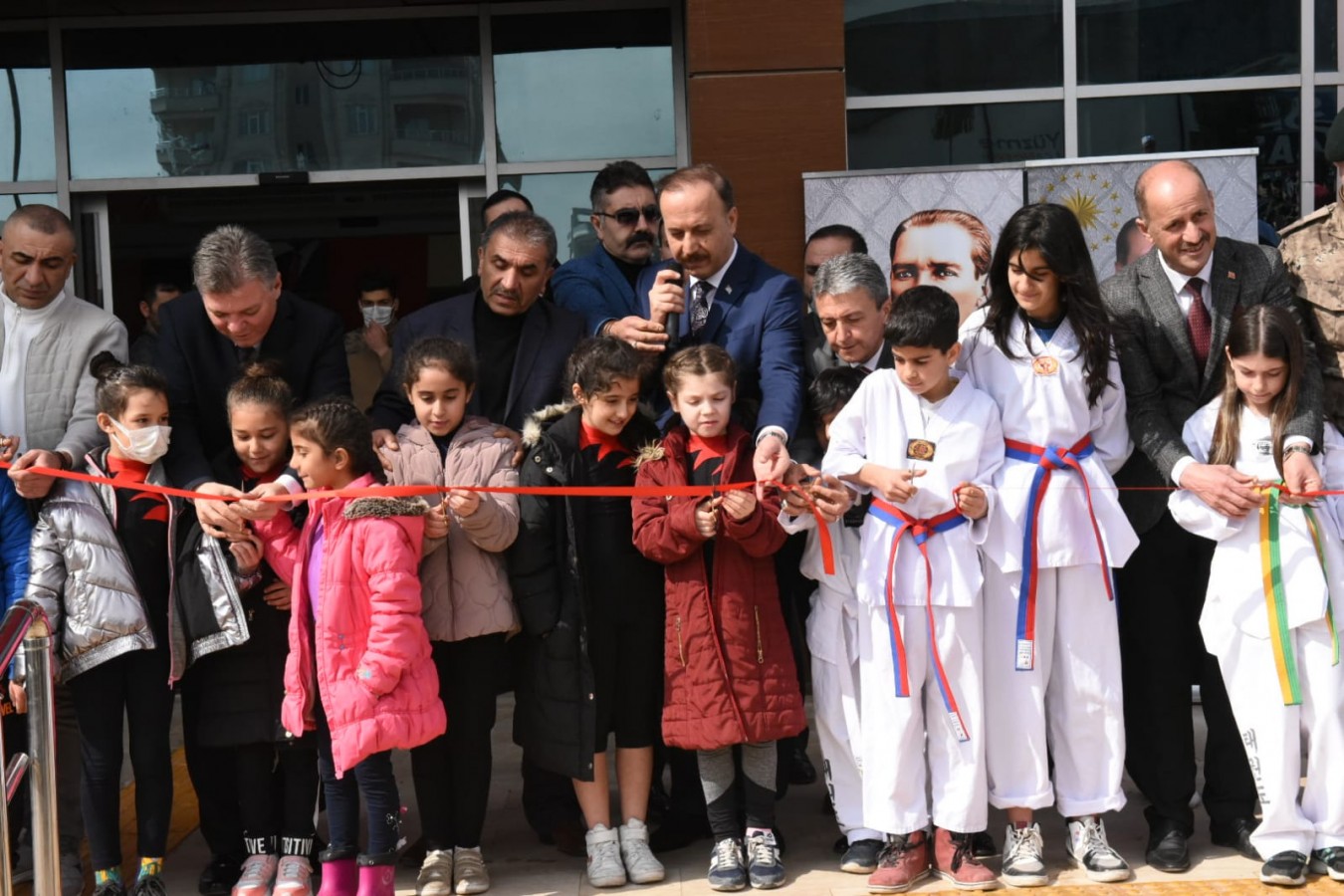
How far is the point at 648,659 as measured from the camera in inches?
191

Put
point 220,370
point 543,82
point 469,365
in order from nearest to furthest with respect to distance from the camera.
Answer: point 469,365
point 220,370
point 543,82

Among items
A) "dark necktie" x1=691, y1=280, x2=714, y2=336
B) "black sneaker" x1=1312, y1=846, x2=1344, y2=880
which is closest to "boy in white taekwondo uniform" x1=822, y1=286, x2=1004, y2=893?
"dark necktie" x1=691, y1=280, x2=714, y2=336

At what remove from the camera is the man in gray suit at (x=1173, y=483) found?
4789 mm

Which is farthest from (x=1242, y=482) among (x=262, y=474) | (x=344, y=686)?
(x=262, y=474)

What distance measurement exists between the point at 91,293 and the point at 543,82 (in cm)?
286

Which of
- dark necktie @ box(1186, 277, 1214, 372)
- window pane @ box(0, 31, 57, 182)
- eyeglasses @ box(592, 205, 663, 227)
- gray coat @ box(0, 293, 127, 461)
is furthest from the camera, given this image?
window pane @ box(0, 31, 57, 182)

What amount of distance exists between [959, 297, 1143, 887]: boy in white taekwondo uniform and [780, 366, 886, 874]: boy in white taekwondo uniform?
416 millimetres

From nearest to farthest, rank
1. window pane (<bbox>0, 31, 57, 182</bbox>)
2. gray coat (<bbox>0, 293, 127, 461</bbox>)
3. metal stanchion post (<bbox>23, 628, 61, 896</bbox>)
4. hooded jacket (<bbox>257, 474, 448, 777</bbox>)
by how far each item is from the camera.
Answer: metal stanchion post (<bbox>23, 628, 61, 896</bbox>), hooded jacket (<bbox>257, 474, 448, 777</bbox>), gray coat (<bbox>0, 293, 127, 461</bbox>), window pane (<bbox>0, 31, 57, 182</bbox>)

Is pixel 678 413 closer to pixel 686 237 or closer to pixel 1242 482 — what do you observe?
pixel 686 237

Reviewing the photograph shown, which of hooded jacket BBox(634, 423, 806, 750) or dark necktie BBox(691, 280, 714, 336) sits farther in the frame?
dark necktie BBox(691, 280, 714, 336)

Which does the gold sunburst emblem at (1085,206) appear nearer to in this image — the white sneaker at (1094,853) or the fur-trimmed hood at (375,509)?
the white sneaker at (1094,853)

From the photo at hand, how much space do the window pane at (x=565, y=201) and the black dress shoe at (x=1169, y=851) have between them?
4.69m

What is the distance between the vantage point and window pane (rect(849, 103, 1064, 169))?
320 inches

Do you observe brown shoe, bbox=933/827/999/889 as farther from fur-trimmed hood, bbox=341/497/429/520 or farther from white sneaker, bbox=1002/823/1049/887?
fur-trimmed hood, bbox=341/497/429/520
